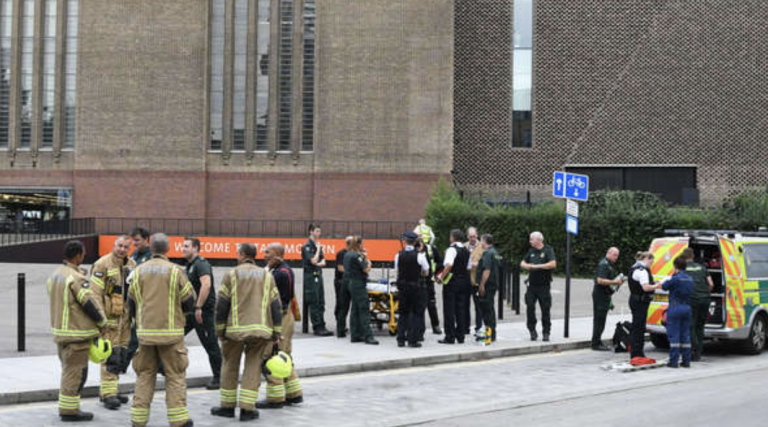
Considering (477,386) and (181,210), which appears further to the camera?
(181,210)

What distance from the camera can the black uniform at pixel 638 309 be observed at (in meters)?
13.4

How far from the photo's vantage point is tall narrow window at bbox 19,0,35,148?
138 feet

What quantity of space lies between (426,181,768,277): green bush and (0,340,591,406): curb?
A: 16.0m

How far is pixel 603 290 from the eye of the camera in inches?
583

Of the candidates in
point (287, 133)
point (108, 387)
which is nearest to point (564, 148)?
point (287, 133)

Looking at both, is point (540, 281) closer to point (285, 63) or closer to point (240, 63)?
point (285, 63)

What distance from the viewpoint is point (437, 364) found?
13.5 m

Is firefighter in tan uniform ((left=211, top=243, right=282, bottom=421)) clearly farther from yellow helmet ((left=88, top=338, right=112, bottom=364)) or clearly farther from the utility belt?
the utility belt

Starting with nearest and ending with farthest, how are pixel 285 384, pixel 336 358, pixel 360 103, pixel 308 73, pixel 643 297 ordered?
pixel 285 384
pixel 336 358
pixel 643 297
pixel 360 103
pixel 308 73

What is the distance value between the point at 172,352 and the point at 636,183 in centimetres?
3654

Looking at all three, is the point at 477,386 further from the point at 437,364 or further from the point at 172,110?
the point at 172,110

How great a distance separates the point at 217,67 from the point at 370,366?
102ft

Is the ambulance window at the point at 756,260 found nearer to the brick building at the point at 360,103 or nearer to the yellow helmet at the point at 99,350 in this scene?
the yellow helmet at the point at 99,350

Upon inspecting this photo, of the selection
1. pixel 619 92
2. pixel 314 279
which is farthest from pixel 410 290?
pixel 619 92
